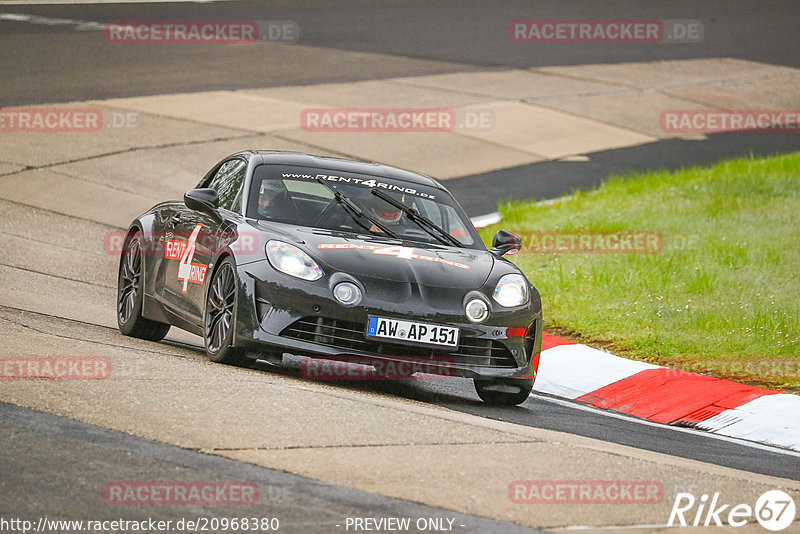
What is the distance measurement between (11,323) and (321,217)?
2.13m

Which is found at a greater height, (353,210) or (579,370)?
(353,210)

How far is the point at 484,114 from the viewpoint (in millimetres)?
22172

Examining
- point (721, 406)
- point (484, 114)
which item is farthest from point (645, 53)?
point (721, 406)
